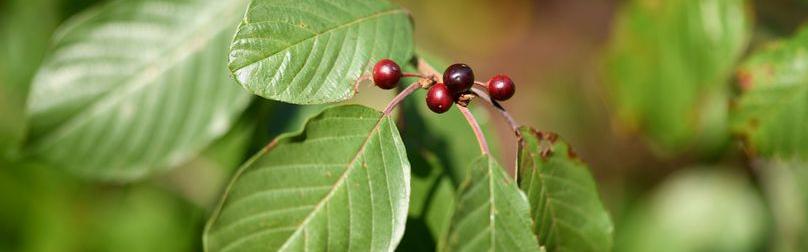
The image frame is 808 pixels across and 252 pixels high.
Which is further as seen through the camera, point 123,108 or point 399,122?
point 123,108

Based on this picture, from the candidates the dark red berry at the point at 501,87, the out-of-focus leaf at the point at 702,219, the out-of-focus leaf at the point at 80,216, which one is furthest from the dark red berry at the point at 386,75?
the out-of-focus leaf at the point at 702,219

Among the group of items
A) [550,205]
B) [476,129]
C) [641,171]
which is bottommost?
[641,171]

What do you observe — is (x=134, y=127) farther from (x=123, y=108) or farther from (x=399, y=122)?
(x=399, y=122)

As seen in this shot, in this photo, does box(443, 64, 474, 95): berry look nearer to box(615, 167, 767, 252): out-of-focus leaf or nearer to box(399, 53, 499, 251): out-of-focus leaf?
box(399, 53, 499, 251): out-of-focus leaf

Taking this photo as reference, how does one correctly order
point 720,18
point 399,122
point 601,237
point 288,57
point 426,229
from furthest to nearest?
point 720,18 < point 399,122 < point 426,229 < point 601,237 < point 288,57

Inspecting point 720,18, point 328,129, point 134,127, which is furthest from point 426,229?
point 720,18

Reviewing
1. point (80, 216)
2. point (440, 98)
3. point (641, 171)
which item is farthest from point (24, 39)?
point (641, 171)

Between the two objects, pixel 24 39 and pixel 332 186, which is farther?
pixel 24 39

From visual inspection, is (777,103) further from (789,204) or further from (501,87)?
(789,204)
